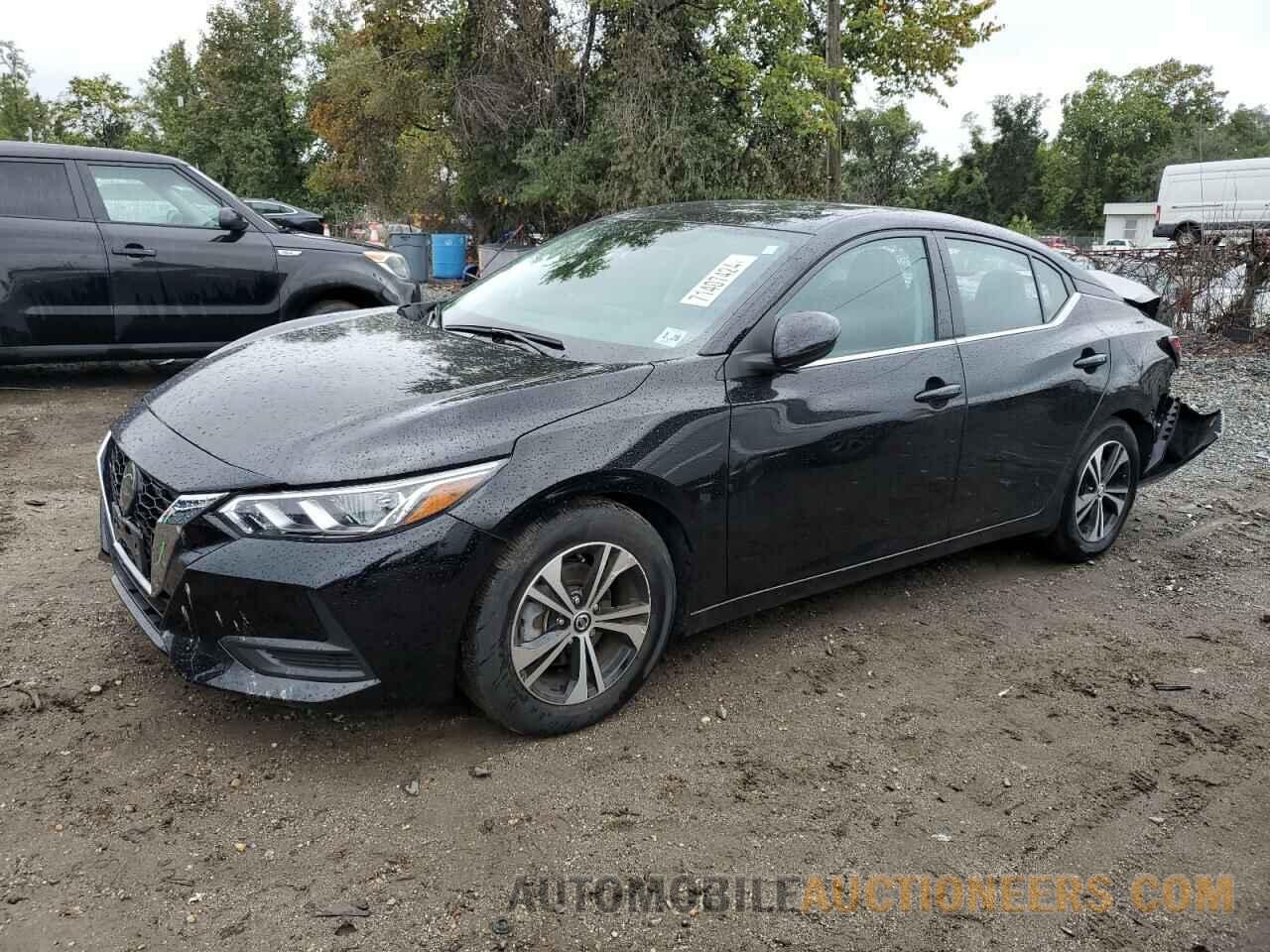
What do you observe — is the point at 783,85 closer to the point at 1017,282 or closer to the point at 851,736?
the point at 1017,282

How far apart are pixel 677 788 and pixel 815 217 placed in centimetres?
222

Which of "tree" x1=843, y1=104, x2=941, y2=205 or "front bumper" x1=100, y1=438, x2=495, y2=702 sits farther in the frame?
"tree" x1=843, y1=104, x2=941, y2=205

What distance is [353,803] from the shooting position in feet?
9.25

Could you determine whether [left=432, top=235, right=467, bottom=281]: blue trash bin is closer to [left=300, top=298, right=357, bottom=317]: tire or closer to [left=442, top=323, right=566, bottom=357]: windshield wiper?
[left=300, top=298, right=357, bottom=317]: tire

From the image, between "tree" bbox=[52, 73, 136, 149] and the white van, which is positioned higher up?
"tree" bbox=[52, 73, 136, 149]

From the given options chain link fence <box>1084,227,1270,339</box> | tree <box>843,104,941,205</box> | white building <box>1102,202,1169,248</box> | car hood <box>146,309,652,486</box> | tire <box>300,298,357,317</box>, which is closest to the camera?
car hood <box>146,309,652,486</box>

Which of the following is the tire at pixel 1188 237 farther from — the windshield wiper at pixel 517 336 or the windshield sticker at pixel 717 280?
the windshield wiper at pixel 517 336

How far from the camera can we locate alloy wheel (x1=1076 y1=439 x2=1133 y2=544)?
4879mm

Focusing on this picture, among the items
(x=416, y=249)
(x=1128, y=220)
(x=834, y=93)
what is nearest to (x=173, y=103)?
(x=416, y=249)

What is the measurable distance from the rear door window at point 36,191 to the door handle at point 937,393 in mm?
6073

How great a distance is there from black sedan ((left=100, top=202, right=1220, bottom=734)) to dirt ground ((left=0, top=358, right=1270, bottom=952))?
0.97 ft

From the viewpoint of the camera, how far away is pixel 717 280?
3705 mm

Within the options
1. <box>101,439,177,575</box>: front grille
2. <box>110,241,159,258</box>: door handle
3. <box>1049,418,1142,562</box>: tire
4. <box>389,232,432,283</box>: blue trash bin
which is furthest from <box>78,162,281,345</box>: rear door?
<box>389,232,432,283</box>: blue trash bin

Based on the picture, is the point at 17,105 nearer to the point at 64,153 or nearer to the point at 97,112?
the point at 97,112
